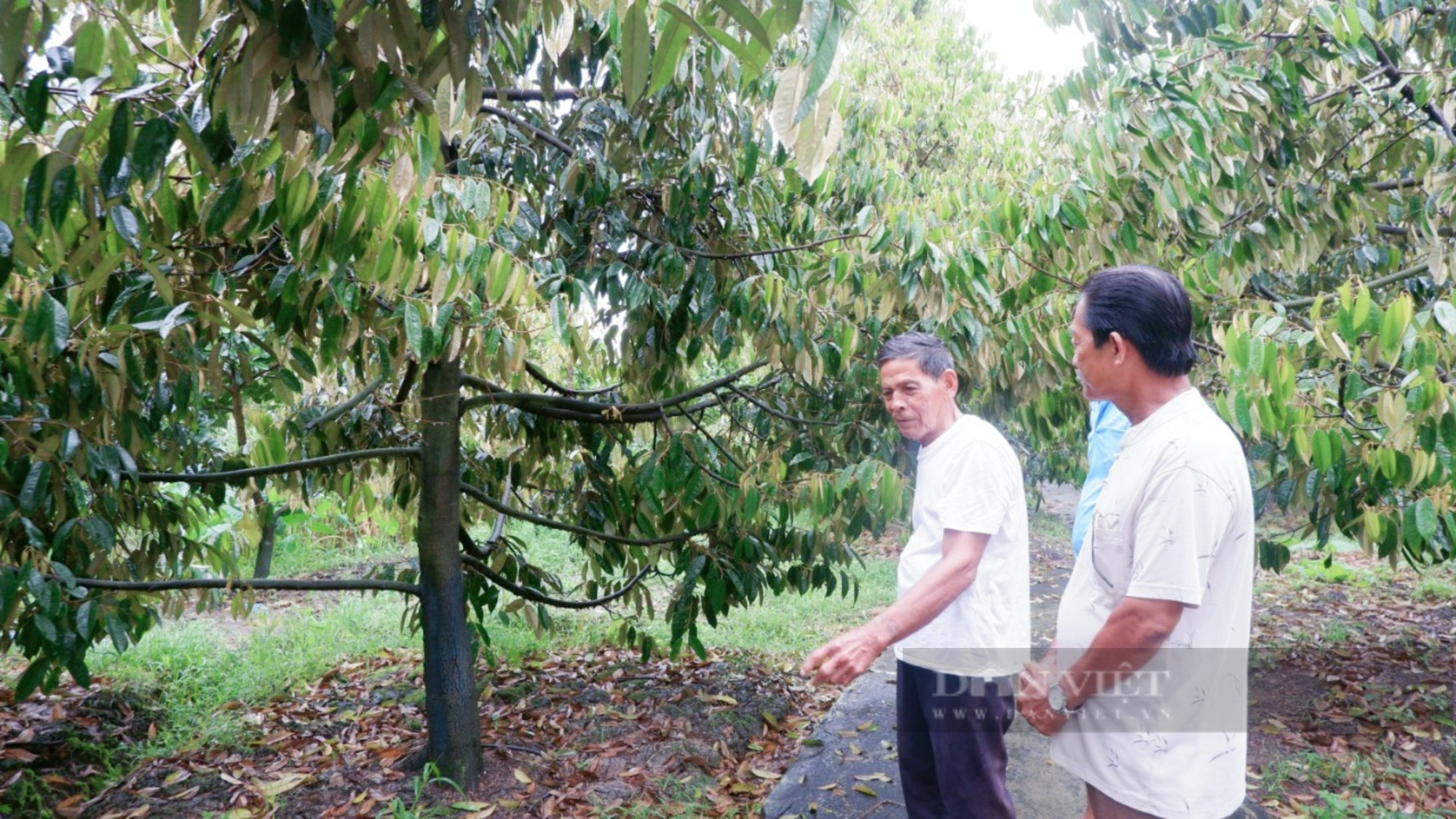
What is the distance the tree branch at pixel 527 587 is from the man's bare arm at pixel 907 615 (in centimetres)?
191

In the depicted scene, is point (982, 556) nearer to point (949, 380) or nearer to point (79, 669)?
point (949, 380)

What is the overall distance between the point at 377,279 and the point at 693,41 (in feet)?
5.04

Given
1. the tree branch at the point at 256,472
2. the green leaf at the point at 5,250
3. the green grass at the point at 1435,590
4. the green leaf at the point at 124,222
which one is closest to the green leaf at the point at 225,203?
the green leaf at the point at 124,222

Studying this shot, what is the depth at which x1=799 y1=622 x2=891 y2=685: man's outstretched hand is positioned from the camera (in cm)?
187

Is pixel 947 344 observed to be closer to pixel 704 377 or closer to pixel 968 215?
pixel 968 215

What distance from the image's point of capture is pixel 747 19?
1.05 m

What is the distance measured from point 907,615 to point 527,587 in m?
2.49

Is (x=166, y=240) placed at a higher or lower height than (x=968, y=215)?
lower

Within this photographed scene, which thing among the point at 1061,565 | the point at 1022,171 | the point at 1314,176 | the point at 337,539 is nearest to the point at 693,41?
the point at 1022,171

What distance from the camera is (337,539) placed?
941 centimetres

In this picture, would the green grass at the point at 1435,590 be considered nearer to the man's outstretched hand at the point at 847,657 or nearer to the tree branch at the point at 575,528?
the tree branch at the point at 575,528

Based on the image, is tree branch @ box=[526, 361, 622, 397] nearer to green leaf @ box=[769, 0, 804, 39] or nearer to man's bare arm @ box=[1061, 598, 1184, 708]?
man's bare arm @ box=[1061, 598, 1184, 708]

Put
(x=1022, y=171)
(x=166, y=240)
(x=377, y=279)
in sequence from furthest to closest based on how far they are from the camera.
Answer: (x=1022, y=171)
(x=166, y=240)
(x=377, y=279)

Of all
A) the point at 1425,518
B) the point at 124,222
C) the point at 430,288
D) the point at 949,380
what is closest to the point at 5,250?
the point at 124,222
